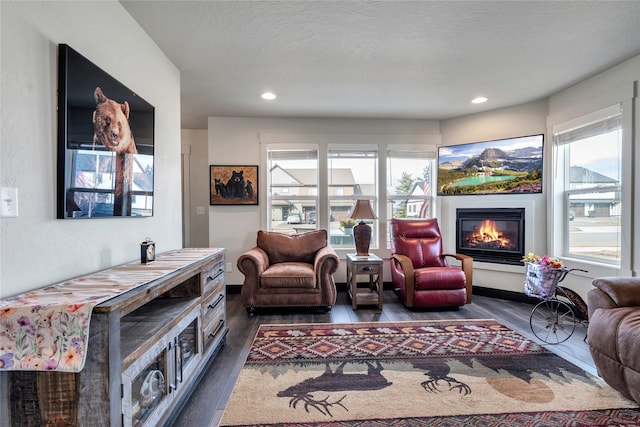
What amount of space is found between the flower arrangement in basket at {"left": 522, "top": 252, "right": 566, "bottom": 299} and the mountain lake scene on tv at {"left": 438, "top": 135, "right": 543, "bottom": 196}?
4.71 feet

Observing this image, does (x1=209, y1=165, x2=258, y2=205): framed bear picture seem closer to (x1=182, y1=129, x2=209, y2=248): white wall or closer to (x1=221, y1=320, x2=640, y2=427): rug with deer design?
(x1=182, y1=129, x2=209, y2=248): white wall

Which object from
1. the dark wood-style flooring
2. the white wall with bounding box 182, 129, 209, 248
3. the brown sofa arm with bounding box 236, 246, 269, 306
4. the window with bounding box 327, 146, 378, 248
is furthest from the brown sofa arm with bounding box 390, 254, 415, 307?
the white wall with bounding box 182, 129, 209, 248

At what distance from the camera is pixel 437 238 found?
379 centimetres

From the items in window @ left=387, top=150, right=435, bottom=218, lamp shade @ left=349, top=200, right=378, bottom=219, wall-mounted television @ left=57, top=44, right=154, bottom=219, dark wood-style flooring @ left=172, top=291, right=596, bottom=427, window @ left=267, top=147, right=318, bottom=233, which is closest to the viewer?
wall-mounted television @ left=57, top=44, right=154, bottom=219

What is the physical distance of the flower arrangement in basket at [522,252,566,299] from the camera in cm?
243

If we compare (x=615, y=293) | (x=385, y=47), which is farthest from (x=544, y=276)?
(x=385, y=47)

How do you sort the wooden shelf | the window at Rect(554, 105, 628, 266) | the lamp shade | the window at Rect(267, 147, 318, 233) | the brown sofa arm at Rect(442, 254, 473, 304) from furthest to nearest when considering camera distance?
1. the window at Rect(267, 147, 318, 233)
2. the lamp shade
3. the brown sofa arm at Rect(442, 254, 473, 304)
4. the window at Rect(554, 105, 628, 266)
5. the wooden shelf

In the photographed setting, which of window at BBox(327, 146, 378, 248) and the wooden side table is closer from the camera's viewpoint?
the wooden side table

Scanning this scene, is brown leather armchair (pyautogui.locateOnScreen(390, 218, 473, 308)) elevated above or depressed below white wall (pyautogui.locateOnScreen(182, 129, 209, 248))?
below

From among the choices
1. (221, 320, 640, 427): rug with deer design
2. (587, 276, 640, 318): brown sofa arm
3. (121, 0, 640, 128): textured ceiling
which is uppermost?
(121, 0, 640, 128): textured ceiling

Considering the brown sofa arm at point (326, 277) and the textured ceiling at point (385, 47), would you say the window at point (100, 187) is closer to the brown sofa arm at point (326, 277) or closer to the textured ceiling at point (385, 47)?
the textured ceiling at point (385, 47)

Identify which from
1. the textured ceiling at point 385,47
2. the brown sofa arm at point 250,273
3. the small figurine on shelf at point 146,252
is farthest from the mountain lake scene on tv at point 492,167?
the small figurine on shelf at point 146,252

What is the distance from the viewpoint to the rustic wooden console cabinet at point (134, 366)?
1.01 metres

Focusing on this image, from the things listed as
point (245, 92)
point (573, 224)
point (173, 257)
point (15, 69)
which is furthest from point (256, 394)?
point (573, 224)
